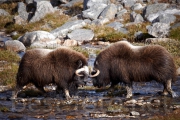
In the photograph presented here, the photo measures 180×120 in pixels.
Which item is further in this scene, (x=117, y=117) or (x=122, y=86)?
(x=122, y=86)

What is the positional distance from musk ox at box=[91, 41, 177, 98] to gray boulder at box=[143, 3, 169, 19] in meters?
12.2

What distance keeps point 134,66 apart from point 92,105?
140 centimetres

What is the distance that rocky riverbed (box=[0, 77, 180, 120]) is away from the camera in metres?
8.07

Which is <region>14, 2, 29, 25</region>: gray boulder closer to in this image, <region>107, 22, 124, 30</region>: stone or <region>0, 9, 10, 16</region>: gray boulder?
<region>0, 9, 10, 16</region>: gray boulder

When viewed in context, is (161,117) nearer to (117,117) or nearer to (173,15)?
(117,117)

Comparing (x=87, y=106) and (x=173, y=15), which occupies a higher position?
(x=173, y=15)

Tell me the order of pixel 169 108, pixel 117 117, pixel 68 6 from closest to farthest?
1. pixel 117 117
2. pixel 169 108
3. pixel 68 6

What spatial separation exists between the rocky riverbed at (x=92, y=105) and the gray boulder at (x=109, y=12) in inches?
488

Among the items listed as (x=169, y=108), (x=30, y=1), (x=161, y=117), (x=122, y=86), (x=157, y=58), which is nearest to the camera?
(x=161, y=117)

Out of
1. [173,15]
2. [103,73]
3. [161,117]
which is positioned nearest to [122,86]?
[103,73]

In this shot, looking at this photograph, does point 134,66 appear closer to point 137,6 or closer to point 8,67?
point 8,67

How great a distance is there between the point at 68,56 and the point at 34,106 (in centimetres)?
144

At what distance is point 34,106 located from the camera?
29.6 feet

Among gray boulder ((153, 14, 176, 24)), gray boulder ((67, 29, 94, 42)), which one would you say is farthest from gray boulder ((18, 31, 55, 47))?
gray boulder ((153, 14, 176, 24))
